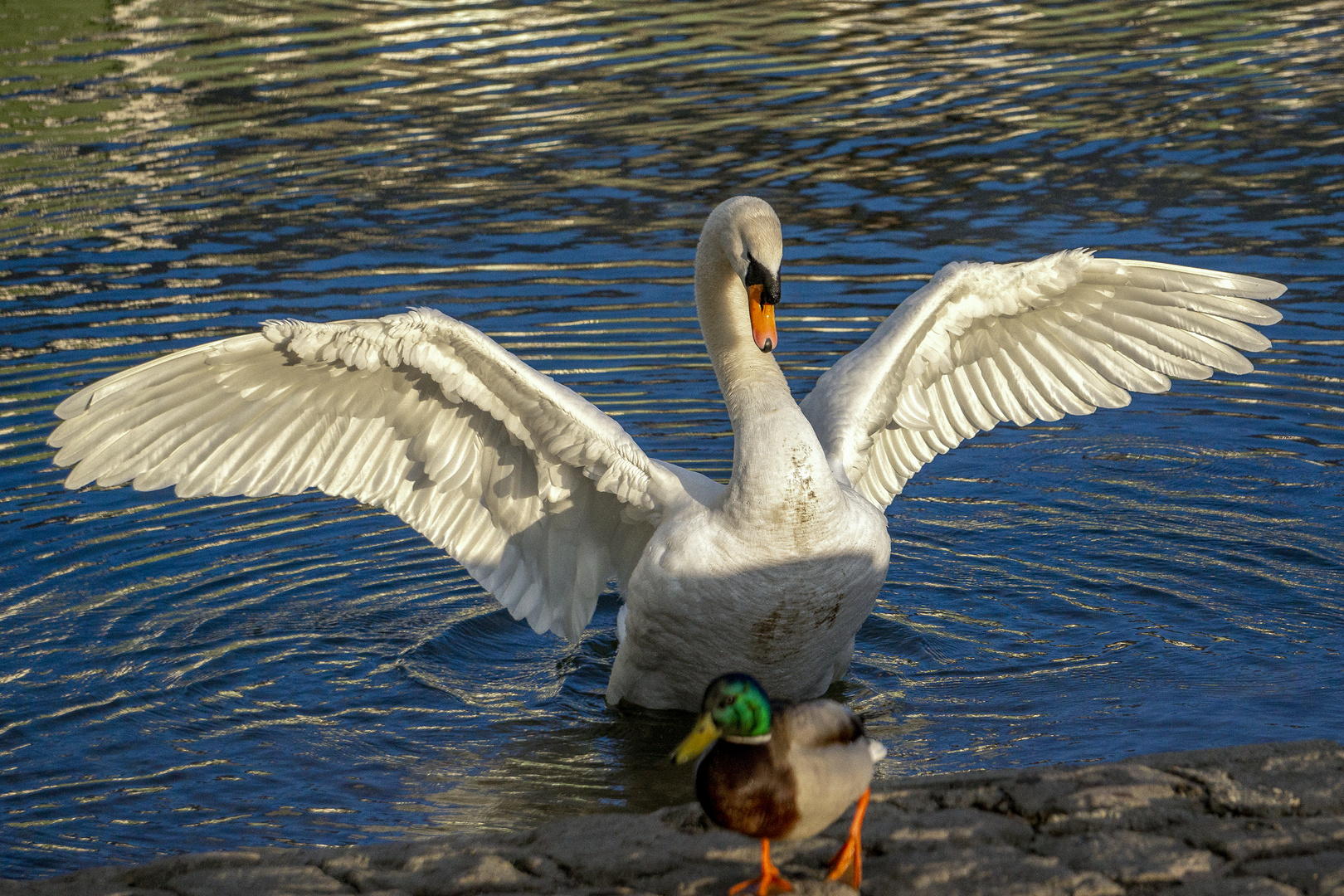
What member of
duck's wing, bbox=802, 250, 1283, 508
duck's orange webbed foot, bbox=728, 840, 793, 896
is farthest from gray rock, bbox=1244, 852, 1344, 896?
duck's wing, bbox=802, 250, 1283, 508

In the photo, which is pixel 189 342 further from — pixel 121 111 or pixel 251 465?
pixel 121 111

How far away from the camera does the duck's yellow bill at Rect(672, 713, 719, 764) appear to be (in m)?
4.64

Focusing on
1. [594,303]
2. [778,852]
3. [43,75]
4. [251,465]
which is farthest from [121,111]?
[778,852]

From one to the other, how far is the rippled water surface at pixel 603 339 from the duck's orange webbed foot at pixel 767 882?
5.82 ft

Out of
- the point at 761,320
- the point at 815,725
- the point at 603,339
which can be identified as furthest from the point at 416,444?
the point at 603,339

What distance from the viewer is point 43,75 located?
20.6 metres

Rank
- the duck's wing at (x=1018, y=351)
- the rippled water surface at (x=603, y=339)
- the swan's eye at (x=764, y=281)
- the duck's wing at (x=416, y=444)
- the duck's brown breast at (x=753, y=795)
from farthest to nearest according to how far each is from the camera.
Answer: the duck's wing at (x=1018, y=351)
the rippled water surface at (x=603, y=339)
the duck's wing at (x=416, y=444)
the swan's eye at (x=764, y=281)
the duck's brown breast at (x=753, y=795)

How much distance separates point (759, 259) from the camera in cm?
612

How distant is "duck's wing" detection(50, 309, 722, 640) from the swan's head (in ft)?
2.76

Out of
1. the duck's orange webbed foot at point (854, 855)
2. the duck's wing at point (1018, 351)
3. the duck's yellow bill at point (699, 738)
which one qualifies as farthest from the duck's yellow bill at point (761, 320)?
the duck's orange webbed foot at point (854, 855)

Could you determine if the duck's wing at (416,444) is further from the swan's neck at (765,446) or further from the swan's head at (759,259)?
the swan's head at (759,259)

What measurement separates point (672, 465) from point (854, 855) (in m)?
2.59

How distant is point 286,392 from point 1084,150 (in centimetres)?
1124

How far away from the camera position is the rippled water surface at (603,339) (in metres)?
6.88
